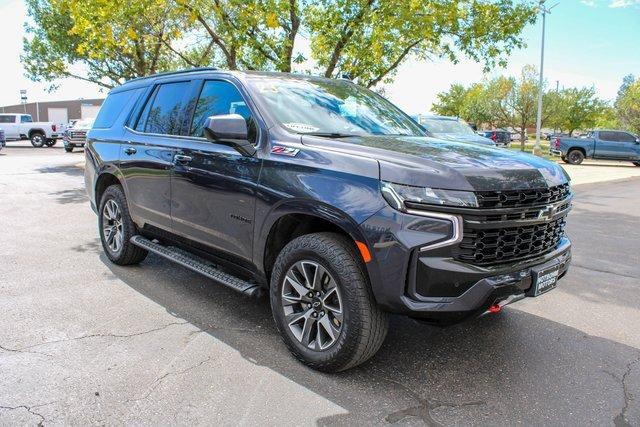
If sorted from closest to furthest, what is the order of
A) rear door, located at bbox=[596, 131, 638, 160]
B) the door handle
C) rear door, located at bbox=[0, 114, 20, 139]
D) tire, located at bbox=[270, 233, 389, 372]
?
1. tire, located at bbox=[270, 233, 389, 372]
2. the door handle
3. rear door, located at bbox=[596, 131, 638, 160]
4. rear door, located at bbox=[0, 114, 20, 139]

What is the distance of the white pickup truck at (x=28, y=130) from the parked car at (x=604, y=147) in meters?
30.8

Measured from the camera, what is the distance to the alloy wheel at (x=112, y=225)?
540 centimetres

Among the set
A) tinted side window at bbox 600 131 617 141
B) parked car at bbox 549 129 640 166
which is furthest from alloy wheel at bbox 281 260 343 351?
tinted side window at bbox 600 131 617 141

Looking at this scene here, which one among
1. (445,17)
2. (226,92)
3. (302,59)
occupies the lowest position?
(226,92)

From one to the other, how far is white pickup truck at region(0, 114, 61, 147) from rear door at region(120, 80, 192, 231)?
32.3m

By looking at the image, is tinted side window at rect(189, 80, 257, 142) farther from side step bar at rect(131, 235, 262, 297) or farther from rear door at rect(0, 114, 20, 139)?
rear door at rect(0, 114, 20, 139)

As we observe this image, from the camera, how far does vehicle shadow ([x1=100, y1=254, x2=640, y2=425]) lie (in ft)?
9.37

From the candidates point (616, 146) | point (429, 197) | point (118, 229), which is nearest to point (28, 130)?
point (118, 229)

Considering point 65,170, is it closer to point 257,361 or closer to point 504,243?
point 257,361

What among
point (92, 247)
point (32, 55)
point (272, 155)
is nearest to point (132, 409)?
point (272, 155)

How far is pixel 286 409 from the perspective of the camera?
9.33 feet

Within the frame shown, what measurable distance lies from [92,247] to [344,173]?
15.1ft

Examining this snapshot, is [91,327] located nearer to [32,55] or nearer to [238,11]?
[238,11]

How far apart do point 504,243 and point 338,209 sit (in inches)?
38.3
